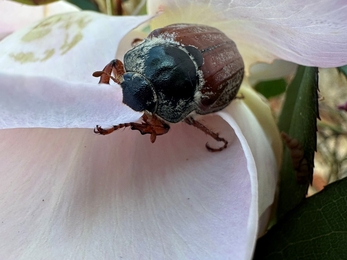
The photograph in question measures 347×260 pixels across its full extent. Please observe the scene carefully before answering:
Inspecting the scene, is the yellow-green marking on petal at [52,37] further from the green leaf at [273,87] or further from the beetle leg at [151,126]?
the green leaf at [273,87]

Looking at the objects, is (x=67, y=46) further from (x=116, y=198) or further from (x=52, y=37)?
(x=116, y=198)

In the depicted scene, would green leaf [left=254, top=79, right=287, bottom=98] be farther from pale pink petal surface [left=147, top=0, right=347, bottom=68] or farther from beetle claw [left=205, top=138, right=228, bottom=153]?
beetle claw [left=205, top=138, right=228, bottom=153]

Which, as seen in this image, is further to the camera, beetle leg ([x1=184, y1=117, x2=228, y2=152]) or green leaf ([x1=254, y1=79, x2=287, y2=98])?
green leaf ([x1=254, y1=79, x2=287, y2=98])

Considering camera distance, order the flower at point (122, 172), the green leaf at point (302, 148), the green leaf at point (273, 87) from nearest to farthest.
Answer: the flower at point (122, 172), the green leaf at point (302, 148), the green leaf at point (273, 87)

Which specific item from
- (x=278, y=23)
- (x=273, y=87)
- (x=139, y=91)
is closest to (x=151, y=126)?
(x=139, y=91)

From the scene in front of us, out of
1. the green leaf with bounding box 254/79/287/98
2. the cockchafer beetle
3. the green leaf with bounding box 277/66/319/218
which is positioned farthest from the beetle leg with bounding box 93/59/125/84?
the green leaf with bounding box 254/79/287/98

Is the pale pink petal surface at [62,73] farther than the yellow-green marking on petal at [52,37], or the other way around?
the yellow-green marking on petal at [52,37]

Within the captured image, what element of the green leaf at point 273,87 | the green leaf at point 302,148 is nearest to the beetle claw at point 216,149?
the green leaf at point 302,148
